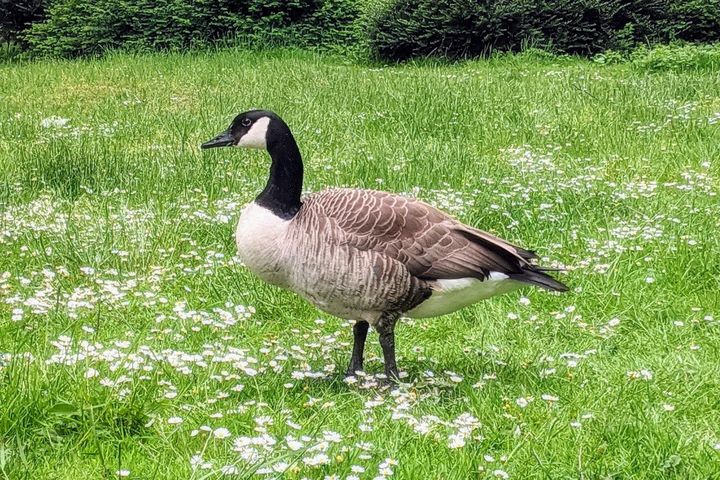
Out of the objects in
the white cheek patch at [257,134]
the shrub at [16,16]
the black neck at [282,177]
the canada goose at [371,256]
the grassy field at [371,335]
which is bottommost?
the shrub at [16,16]

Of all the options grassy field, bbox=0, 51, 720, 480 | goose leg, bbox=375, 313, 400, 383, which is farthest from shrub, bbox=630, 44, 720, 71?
goose leg, bbox=375, 313, 400, 383

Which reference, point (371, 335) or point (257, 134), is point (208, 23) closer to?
point (371, 335)

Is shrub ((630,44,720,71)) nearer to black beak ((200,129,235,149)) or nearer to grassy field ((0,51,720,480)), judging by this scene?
grassy field ((0,51,720,480))

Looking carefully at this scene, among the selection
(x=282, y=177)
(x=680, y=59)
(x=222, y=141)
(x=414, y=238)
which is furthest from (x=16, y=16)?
(x=414, y=238)

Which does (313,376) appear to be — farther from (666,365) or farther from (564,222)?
(564,222)

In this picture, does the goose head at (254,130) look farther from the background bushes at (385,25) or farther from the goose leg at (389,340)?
the background bushes at (385,25)

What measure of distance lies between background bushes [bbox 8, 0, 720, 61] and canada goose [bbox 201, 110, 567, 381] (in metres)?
12.6

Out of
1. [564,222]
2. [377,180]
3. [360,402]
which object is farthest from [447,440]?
[377,180]

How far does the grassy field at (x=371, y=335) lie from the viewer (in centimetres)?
369

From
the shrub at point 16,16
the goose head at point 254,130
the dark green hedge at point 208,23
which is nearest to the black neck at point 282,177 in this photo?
the goose head at point 254,130

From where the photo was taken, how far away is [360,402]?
4379 millimetres

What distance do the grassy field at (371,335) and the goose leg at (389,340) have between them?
17cm

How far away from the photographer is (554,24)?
658 inches

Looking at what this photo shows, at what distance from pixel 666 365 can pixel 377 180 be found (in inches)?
138
